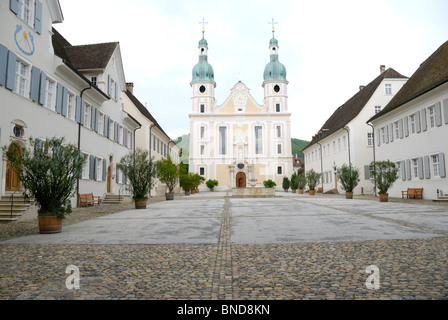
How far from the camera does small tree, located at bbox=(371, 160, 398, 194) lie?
19.6 meters

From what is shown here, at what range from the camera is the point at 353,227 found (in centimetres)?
882

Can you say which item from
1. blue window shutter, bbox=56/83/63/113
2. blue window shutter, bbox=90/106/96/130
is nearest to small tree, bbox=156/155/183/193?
blue window shutter, bbox=90/106/96/130

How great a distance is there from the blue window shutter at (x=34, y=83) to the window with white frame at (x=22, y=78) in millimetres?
165

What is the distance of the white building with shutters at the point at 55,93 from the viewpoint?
12719 millimetres

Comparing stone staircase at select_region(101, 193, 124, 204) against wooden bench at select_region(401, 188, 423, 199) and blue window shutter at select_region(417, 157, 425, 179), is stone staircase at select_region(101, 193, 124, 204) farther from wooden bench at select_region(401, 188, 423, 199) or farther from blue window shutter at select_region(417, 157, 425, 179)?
blue window shutter at select_region(417, 157, 425, 179)

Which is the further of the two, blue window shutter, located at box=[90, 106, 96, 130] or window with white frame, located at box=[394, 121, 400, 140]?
window with white frame, located at box=[394, 121, 400, 140]

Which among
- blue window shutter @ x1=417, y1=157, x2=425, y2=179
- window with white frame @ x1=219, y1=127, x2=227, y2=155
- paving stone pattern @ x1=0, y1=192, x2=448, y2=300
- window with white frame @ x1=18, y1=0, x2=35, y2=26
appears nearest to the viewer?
paving stone pattern @ x1=0, y1=192, x2=448, y2=300

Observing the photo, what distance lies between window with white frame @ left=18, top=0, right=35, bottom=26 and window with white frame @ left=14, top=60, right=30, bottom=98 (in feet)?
5.70

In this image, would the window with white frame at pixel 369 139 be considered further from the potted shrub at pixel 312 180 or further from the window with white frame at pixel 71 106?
the window with white frame at pixel 71 106

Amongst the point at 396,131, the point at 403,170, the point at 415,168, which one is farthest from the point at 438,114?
the point at 396,131

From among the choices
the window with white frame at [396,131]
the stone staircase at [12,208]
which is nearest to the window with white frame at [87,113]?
the stone staircase at [12,208]
